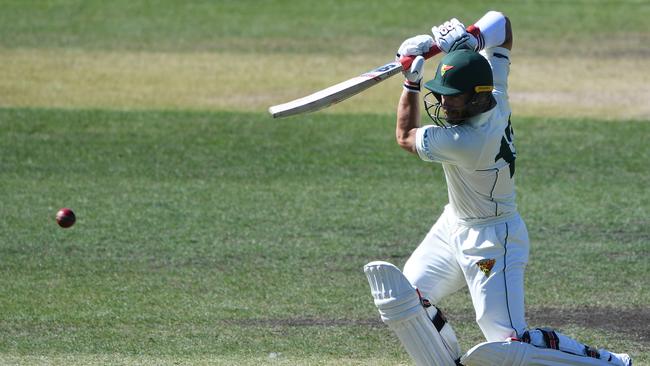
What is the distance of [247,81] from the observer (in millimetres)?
Answer: 14742

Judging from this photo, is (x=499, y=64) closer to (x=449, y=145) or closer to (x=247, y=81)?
(x=449, y=145)

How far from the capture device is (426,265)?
5715 mm

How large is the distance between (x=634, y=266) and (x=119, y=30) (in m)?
11.0

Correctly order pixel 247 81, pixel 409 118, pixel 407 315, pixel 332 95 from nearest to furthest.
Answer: pixel 407 315 → pixel 409 118 → pixel 332 95 → pixel 247 81

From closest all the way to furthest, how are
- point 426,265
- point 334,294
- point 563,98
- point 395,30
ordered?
point 426,265 → point 334,294 → point 563,98 → point 395,30

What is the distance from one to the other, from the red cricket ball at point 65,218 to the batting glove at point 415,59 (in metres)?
4.12

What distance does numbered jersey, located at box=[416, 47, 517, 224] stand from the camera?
537cm

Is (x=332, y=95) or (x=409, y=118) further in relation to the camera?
(x=332, y=95)

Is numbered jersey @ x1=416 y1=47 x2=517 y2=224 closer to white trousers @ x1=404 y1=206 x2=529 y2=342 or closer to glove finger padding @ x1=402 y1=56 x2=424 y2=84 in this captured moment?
white trousers @ x1=404 y1=206 x2=529 y2=342

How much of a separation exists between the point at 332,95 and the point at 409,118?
47 centimetres

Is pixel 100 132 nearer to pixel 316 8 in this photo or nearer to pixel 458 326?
pixel 458 326

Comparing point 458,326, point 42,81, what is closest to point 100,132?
point 42,81

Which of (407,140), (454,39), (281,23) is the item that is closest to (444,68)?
(454,39)

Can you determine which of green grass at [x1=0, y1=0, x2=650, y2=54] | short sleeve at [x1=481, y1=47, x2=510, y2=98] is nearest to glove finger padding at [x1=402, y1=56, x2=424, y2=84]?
short sleeve at [x1=481, y1=47, x2=510, y2=98]
